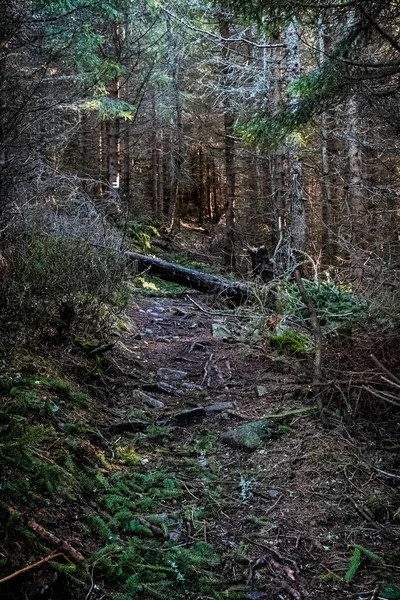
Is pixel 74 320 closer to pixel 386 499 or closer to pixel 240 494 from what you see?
pixel 240 494

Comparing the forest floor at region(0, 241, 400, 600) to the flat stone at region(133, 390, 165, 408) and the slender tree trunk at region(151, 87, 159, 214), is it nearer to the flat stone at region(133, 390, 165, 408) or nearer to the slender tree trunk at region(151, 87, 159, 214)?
the flat stone at region(133, 390, 165, 408)

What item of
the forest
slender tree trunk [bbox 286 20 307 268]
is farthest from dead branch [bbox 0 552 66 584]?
slender tree trunk [bbox 286 20 307 268]

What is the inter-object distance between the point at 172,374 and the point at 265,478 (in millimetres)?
2423

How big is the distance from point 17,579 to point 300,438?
2.76 m

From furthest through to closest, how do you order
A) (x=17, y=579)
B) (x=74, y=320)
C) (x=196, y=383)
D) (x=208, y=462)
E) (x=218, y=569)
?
(x=196, y=383) < (x=74, y=320) < (x=208, y=462) < (x=218, y=569) < (x=17, y=579)

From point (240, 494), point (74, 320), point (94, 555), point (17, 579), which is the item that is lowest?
point (240, 494)

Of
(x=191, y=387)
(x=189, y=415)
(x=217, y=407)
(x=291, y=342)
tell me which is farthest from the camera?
(x=291, y=342)

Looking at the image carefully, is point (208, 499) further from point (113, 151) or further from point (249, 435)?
point (113, 151)

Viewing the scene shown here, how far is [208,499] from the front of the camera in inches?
131

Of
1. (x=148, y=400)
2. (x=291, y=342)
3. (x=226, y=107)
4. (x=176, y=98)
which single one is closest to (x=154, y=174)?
(x=176, y=98)

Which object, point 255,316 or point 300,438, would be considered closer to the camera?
point 300,438

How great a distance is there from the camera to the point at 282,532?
2979mm

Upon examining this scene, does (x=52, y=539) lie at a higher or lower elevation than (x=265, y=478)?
higher

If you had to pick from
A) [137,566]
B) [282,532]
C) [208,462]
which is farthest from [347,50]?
[137,566]
